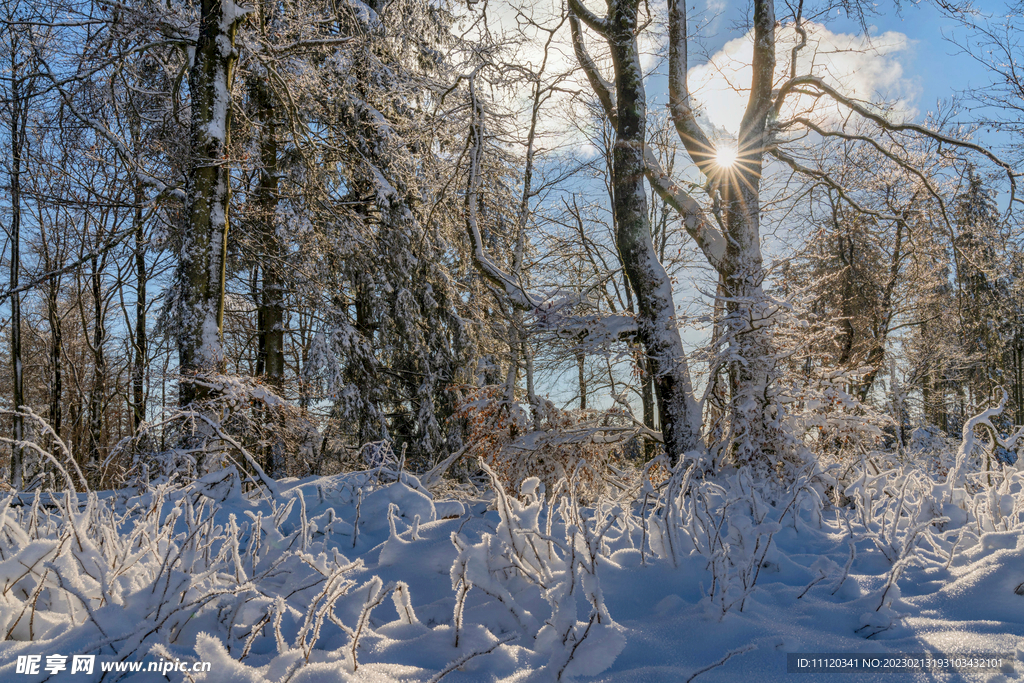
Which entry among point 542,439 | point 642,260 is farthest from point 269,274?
point 642,260

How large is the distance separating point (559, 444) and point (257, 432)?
357cm

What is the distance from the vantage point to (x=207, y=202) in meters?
6.77

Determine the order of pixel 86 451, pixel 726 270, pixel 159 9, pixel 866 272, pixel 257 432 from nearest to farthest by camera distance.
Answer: pixel 726 270 < pixel 257 432 < pixel 159 9 < pixel 86 451 < pixel 866 272

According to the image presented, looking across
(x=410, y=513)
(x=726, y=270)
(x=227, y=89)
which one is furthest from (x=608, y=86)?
(x=410, y=513)

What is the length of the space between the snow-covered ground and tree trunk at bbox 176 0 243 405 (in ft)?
15.8

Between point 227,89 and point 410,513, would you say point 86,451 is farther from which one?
A: point 410,513

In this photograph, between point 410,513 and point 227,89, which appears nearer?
point 410,513

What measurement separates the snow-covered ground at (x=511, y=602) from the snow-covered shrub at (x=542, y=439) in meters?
2.83

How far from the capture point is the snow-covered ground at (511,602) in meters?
1.25

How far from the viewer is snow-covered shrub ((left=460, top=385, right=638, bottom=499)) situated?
17.0 feet

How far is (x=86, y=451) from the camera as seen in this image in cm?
1059

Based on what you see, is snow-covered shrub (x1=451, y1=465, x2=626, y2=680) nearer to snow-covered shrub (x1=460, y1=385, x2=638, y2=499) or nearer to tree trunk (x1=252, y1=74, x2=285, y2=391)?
snow-covered shrub (x1=460, y1=385, x2=638, y2=499)

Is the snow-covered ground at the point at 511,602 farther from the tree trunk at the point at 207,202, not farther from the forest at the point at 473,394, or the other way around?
the tree trunk at the point at 207,202

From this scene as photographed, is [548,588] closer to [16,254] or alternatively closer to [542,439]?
[542,439]
